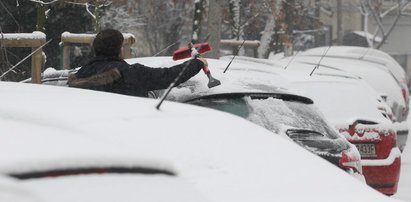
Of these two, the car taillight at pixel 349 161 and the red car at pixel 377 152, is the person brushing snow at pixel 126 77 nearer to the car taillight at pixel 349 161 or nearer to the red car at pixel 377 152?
the car taillight at pixel 349 161

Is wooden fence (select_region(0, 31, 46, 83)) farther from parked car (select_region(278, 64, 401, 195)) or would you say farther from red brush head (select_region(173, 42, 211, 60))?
red brush head (select_region(173, 42, 211, 60))

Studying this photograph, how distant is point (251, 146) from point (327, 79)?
22.0 ft

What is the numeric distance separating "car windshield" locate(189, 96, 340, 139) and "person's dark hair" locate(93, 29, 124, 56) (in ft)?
2.25

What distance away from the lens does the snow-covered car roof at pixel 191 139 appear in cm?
293

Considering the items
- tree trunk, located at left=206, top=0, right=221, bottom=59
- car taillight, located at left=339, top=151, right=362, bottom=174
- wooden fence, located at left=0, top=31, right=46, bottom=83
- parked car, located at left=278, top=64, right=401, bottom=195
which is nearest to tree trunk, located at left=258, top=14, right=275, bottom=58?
tree trunk, located at left=206, top=0, right=221, bottom=59

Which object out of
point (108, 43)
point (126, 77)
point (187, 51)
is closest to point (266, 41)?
point (108, 43)

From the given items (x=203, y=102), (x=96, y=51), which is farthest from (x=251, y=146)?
(x=96, y=51)

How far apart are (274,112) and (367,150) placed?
3.33m

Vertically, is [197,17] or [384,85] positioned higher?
[197,17]

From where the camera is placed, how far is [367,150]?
31.4 feet

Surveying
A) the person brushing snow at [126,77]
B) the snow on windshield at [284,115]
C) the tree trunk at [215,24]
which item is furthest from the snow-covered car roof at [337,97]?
the tree trunk at [215,24]

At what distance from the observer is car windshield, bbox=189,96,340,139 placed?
6.32 meters

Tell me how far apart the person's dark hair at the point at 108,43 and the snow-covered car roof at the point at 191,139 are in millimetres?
2837

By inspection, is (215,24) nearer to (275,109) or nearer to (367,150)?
(367,150)
